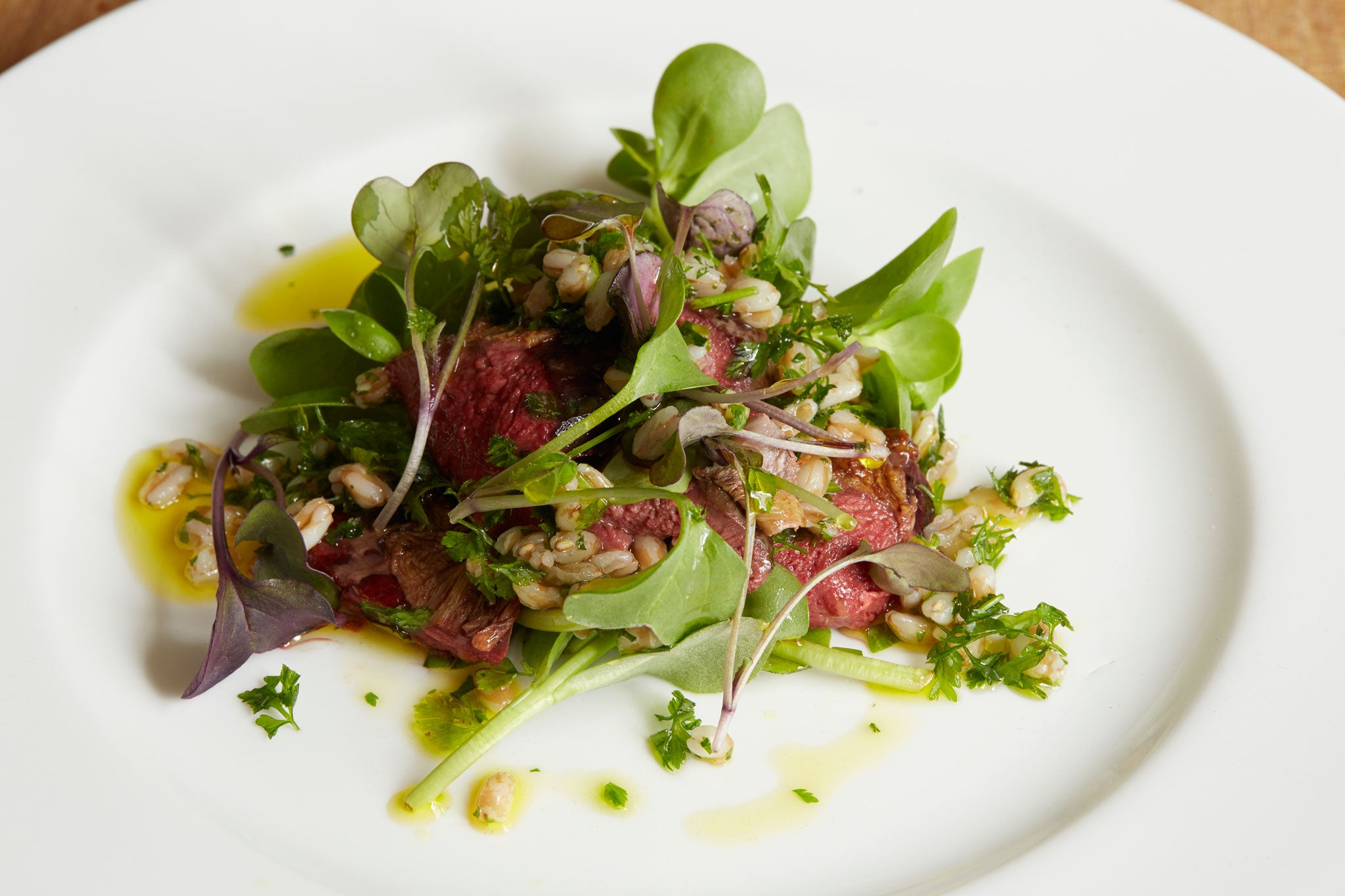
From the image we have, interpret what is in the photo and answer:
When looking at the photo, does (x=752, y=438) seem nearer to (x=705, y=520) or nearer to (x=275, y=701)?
(x=705, y=520)

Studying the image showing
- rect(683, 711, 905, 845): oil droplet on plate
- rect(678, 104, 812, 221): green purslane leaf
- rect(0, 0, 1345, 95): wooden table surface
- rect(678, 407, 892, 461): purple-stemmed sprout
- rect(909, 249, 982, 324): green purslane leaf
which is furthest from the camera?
rect(0, 0, 1345, 95): wooden table surface

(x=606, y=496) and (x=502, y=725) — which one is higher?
(x=606, y=496)

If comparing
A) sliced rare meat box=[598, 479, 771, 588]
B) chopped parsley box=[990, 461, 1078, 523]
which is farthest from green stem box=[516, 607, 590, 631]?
chopped parsley box=[990, 461, 1078, 523]

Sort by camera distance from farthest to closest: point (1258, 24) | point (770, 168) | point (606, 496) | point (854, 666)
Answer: point (1258, 24)
point (770, 168)
point (854, 666)
point (606, 496)

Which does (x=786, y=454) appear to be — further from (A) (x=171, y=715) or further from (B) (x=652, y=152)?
(A) (x=171, y=715)

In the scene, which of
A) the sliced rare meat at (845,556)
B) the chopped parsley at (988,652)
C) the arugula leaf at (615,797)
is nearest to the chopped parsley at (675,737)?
the arugula leaf at (615,797)

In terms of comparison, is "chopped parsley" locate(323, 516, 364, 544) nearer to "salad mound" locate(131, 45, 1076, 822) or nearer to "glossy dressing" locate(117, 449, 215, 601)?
"salad mound" locate(131, 45, 1076, 822)

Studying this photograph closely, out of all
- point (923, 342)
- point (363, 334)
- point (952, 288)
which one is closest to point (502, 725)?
point (363, 334)
